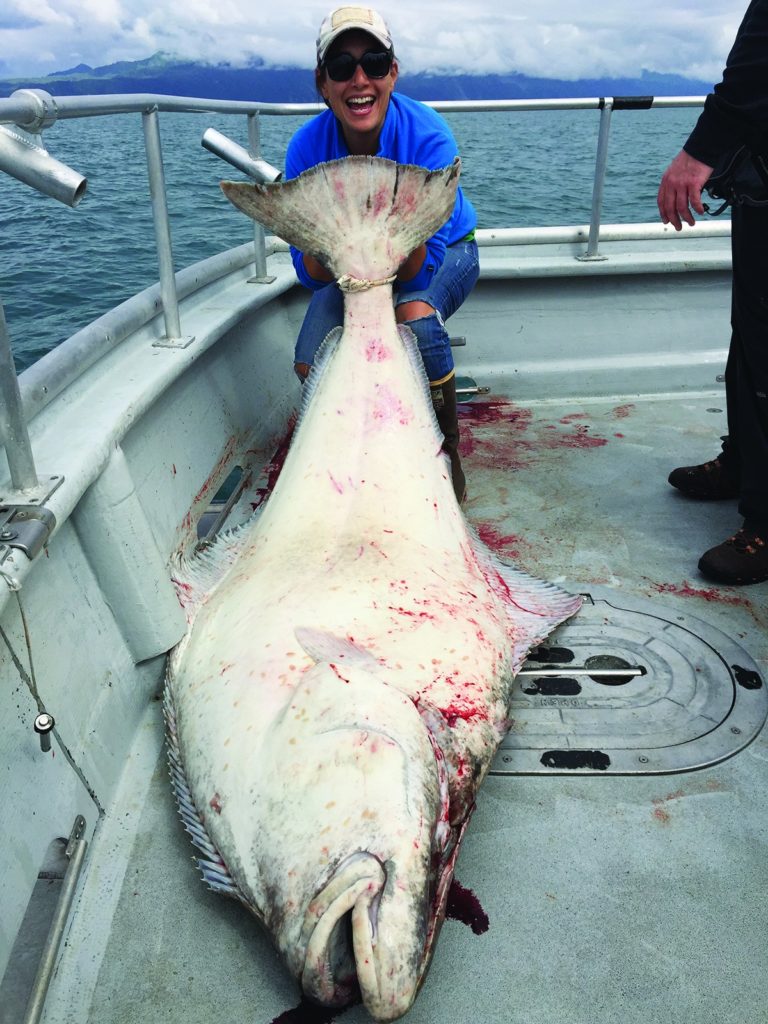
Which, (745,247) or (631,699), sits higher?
(745,247)

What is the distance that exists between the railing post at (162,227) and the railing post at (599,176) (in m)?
2.06

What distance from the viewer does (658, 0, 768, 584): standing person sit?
2.18 m

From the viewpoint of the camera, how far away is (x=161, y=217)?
7.74 feet

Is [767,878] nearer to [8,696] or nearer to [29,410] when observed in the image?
[8,696]

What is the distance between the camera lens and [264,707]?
1625mm

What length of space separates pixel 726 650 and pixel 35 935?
5.82ft

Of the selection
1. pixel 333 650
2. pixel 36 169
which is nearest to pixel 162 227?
pixel 36 169

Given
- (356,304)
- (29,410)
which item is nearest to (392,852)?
(29,410)

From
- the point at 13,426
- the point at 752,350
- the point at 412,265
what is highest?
the point at 412,265

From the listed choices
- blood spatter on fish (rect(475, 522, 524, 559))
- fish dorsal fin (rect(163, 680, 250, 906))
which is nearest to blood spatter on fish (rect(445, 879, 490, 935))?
fish dorsal fin (rect(163, 680, 250, 906))

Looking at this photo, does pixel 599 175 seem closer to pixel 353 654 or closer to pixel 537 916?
pixel 353 654

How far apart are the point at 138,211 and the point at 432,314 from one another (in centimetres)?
1215

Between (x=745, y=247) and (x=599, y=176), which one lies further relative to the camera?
(x=599, y=176)

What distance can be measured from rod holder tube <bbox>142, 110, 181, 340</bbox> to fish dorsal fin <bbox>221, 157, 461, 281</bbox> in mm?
204
